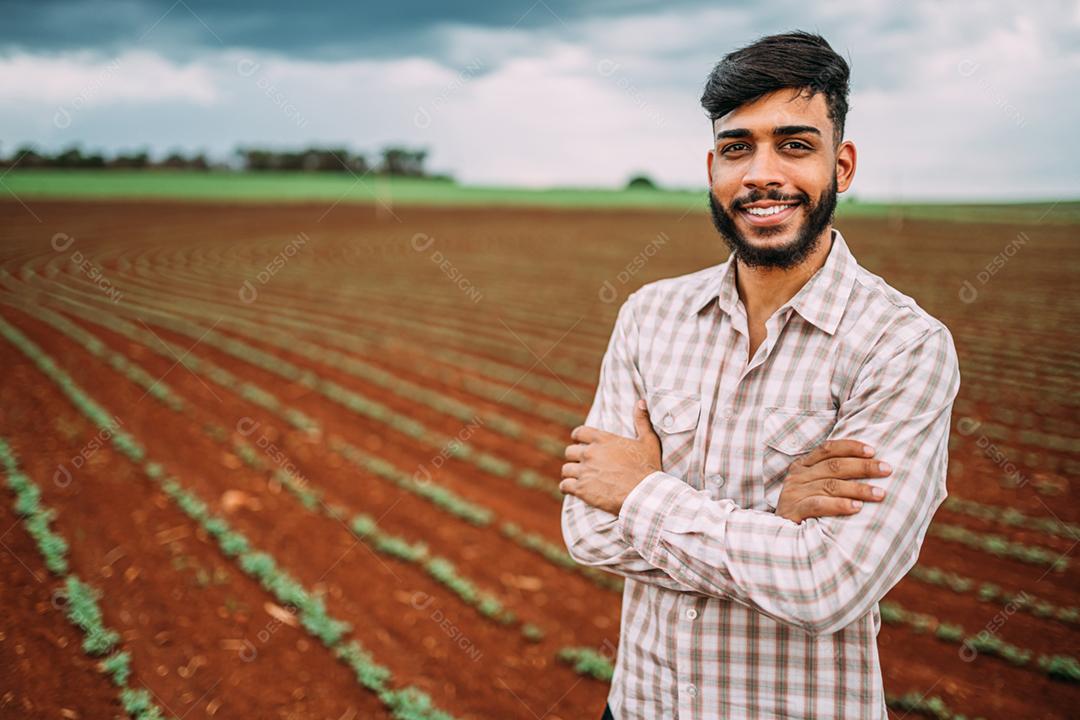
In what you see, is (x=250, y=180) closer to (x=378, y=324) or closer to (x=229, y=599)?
(x=378, y=324)

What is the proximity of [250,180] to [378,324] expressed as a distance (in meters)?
58.7

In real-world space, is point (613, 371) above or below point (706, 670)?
above

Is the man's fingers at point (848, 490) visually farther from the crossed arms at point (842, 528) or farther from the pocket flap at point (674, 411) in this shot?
the pocket flap at point (674, 411)

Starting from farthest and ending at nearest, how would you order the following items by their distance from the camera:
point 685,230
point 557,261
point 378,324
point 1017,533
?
1. point 685,230
2. point 557,261
3. point 378,324
4. point 1017,533

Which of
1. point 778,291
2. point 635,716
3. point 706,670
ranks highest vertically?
point 778,291

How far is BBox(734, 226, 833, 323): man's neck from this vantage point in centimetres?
187

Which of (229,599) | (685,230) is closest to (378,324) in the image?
(229,599)

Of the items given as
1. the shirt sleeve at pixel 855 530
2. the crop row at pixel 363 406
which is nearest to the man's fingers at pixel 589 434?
the shirt sleeve at pixel 855 530

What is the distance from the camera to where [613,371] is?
213cm

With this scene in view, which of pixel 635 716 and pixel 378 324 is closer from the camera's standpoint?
pixel 635 716

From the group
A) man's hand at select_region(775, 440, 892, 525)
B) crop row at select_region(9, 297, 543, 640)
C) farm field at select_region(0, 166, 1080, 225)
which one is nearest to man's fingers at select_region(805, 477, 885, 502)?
man's hand at select_region(775, 440, 892, 525)

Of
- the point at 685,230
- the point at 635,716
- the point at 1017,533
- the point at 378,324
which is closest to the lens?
the point at 635,716

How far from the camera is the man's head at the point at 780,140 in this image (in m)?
1.74

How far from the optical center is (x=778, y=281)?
1.89 m
